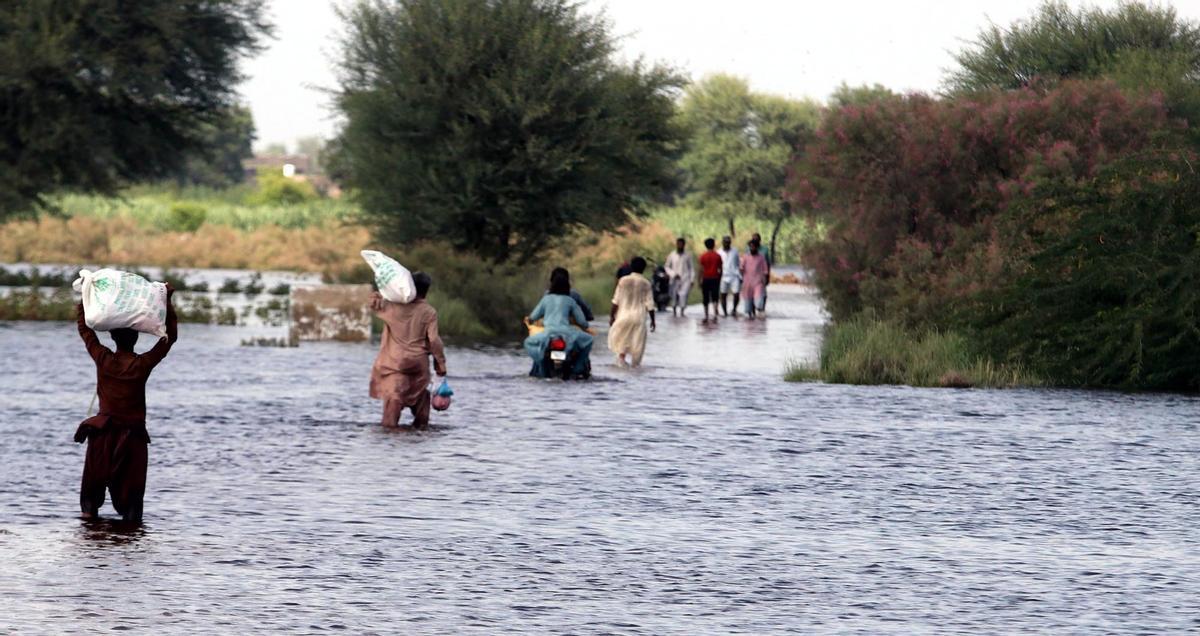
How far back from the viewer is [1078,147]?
3139 centimetres

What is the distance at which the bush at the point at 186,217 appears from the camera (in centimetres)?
9588

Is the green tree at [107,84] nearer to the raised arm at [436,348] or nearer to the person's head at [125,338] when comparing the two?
the raised arm at [436,348]

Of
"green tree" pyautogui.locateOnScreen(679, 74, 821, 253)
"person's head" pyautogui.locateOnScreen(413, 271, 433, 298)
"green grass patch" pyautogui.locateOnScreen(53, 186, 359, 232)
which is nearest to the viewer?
"person's head" pyautogui.locateOnScreen(413, 271, 433, 298)

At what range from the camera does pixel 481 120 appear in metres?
43.0

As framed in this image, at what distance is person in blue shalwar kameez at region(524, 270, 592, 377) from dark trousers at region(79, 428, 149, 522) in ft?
39.3

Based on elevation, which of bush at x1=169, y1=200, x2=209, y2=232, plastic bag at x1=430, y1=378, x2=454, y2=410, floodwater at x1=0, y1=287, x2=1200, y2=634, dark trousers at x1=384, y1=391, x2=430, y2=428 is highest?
bush at x1=169, y1=200, x2=209, y2=232

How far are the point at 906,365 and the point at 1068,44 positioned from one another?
66.5 feet

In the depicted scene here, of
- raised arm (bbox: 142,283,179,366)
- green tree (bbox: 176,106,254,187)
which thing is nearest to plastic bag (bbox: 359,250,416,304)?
raised arm (bbox: 142,283,179,366)

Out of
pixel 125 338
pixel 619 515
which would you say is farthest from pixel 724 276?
pixel 125 338

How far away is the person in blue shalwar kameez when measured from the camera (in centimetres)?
2453

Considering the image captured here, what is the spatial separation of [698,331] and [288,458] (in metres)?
21.5

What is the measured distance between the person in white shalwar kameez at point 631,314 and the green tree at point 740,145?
230 ft

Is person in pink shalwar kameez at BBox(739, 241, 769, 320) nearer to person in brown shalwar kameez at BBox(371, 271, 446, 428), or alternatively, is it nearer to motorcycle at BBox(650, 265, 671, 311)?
motorcycle at BBox(650, 265, 671, 311)

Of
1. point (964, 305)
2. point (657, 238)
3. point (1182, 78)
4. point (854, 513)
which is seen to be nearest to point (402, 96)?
point (1182, 78)
